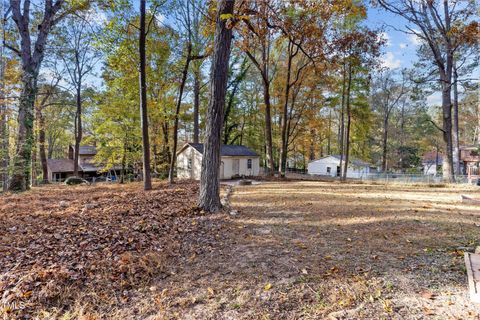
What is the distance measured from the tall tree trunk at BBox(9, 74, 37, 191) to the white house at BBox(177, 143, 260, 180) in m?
10.5

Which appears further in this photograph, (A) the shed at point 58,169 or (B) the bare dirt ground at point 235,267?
(A) the shed at point 58,169

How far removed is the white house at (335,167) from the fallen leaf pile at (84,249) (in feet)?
79.4

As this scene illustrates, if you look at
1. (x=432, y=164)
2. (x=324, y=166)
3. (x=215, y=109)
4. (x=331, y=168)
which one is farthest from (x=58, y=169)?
(x=432, y=164)

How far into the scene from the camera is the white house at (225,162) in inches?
754

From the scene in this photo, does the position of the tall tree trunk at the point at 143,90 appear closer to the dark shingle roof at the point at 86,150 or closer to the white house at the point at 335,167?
the white house at the point at 335,167

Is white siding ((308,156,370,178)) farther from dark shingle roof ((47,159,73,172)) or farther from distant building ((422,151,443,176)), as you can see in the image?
dark shingle roof ((47,159,73,172))

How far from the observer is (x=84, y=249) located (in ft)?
11.3

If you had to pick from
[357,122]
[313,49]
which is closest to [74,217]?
[313,49]

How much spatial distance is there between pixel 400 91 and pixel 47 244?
29.8 m

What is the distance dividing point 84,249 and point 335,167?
89.8 ft

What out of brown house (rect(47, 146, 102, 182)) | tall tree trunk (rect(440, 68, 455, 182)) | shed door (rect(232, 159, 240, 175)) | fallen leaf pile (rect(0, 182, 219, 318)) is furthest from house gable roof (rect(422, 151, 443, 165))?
brown house (rect(47, 146, 102, 182))

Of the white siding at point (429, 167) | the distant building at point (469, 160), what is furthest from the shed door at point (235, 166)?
the white siding at point (429, 167)

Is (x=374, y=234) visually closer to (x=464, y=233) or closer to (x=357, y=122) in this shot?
(x=464, y=233)

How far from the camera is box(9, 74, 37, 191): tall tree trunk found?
27.9 feet
